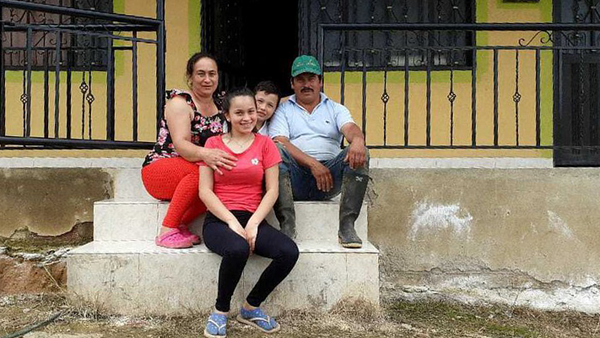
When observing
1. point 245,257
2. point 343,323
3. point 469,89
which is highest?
point 469,89

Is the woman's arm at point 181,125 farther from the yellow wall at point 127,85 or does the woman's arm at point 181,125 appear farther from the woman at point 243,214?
the yellow wall at point 127,85

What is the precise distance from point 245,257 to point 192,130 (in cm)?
100

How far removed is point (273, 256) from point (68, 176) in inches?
76.6

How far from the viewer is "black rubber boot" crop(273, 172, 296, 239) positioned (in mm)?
3328

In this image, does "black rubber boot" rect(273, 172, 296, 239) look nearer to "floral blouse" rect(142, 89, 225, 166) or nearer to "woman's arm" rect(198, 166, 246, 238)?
"woman's arm" rect(198, 166, 246, 238)

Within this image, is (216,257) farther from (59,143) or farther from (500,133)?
(500,133)

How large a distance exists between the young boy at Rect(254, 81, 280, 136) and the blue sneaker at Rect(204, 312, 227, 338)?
4.30 feet

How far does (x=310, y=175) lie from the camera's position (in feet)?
11.9

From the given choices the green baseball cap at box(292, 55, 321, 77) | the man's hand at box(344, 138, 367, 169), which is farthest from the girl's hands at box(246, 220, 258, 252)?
the green baseball cap at box(292, 55, 321, 77)

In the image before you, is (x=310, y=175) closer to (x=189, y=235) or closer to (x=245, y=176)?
(x=245, y=176)

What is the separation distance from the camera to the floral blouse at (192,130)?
344cm

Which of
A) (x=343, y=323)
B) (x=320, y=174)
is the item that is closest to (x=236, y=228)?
(x=320, y=174)

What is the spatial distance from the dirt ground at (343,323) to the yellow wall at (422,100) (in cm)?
250

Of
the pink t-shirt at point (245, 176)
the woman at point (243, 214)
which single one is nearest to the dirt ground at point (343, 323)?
the woman at point (243, 214)
